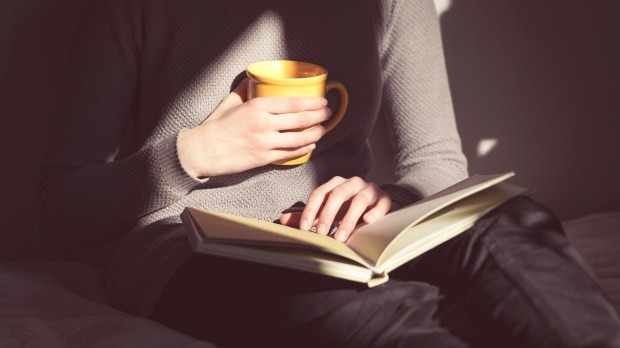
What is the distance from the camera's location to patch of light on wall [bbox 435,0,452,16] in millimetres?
1566

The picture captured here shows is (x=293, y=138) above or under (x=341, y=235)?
above

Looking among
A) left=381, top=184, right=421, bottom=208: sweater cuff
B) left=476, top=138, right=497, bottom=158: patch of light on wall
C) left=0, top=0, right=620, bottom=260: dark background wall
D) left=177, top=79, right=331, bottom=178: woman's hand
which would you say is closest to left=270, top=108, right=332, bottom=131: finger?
left=177, top=79, right=331, bottom=178: woman's hand

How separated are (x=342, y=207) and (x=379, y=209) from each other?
0.08m

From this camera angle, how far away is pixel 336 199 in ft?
3.43

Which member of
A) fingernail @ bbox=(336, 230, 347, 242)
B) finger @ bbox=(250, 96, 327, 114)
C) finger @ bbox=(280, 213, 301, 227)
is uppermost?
finger @ bbox=(250, 96, 327, 114)

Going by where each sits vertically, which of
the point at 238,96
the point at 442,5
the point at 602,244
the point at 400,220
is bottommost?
the point at 602,244

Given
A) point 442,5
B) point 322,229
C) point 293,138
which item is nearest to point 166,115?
point 293,138

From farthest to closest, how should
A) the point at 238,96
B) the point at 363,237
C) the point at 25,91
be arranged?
the point at 25,91, the point at 238,96, the point at 363,237

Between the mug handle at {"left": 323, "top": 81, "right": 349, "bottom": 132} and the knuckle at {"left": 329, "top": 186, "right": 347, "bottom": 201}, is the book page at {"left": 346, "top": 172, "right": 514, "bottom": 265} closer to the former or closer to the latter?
the knuckle at {"left": 329, "top": 186, "right": 347, "bottom": 201}

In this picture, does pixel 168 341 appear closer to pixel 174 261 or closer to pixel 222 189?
pixel 174 261

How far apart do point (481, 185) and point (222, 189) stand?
18.7 inches

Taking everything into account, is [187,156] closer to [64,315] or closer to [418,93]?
[64,315]

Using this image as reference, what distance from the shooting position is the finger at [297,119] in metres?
1.04

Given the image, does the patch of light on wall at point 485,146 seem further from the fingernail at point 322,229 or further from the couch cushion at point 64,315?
the couch cushion at point 64,315
